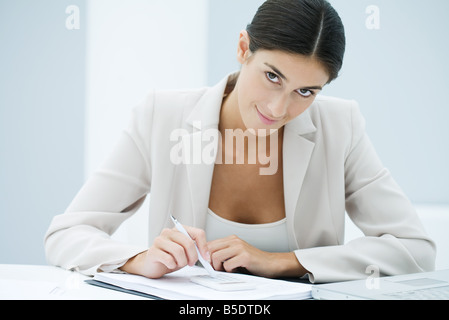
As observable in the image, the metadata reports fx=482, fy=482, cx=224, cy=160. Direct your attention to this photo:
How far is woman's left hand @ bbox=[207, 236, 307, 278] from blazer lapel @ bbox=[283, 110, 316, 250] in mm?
236

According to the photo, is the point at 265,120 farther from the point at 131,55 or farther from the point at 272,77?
the point at 131,55

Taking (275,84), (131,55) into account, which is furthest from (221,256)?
(131,55)

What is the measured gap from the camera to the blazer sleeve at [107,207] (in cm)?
116

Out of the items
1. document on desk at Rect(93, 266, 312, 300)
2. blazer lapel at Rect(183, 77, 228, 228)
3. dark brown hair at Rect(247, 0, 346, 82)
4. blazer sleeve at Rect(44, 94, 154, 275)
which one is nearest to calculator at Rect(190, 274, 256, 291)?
document on desk at Rect(93, 266, 312, 300)

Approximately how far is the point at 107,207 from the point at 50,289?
513 millimetres

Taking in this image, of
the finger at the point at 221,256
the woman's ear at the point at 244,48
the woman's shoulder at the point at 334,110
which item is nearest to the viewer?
the finger at the point at 221,256

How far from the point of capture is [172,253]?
38.8 inches

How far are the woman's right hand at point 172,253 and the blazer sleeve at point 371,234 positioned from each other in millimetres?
298

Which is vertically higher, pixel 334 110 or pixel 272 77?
pixel 272 77

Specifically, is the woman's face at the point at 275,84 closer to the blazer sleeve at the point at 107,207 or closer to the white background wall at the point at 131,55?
the blazer sleeve at the point at 107,207

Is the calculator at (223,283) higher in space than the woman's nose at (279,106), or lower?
lower

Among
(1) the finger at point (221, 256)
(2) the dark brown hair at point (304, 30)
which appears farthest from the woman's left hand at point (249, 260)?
(2) the dark brown hair at point (304, 30)

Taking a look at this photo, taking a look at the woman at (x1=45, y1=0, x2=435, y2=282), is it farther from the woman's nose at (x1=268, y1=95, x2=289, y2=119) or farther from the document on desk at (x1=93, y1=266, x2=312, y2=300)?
the document on desk at (x1=93, y1=266, x2=312, y2=300)

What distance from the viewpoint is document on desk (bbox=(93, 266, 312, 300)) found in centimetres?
80
